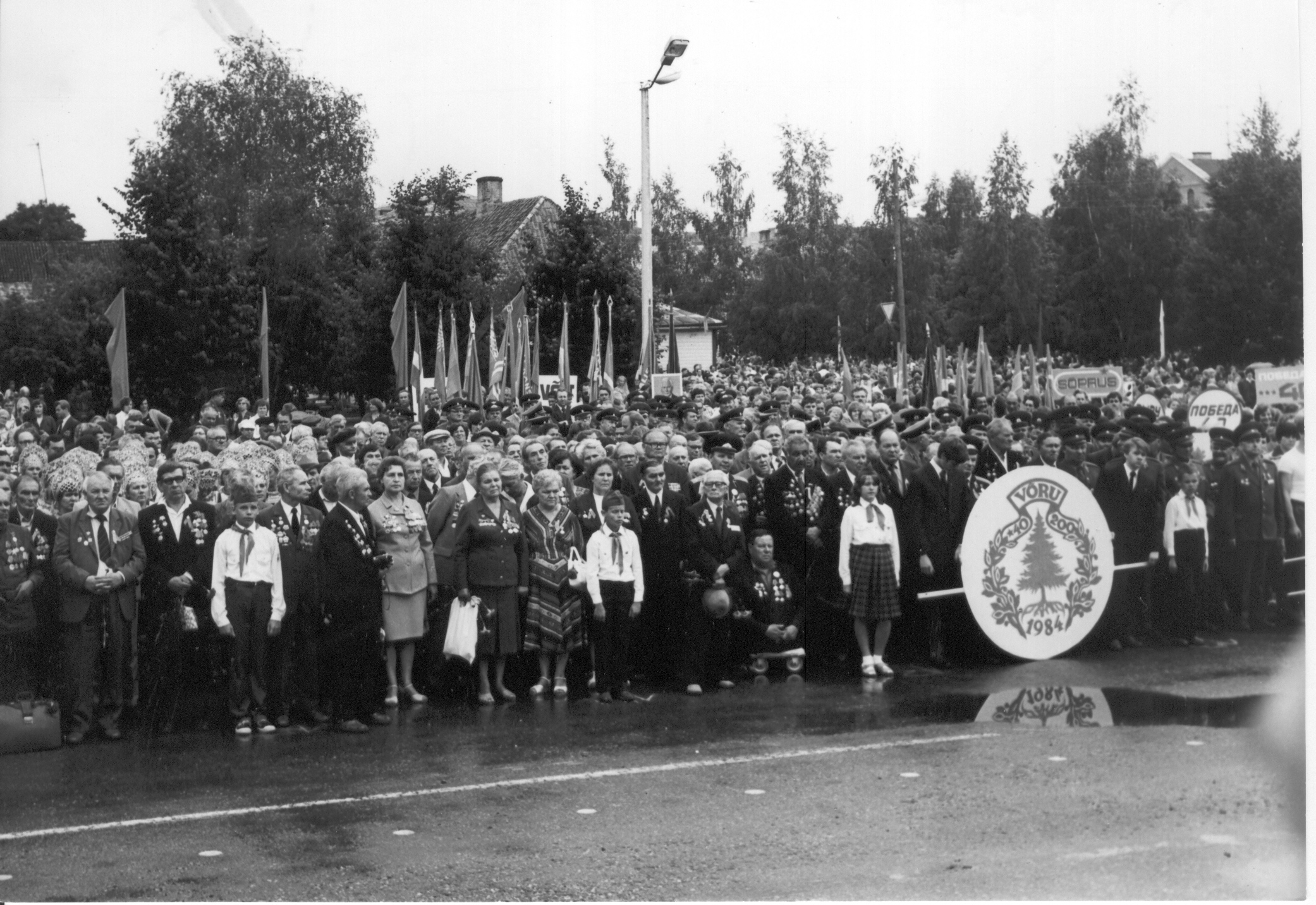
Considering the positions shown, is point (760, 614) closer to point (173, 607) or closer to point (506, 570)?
point (506, 570)

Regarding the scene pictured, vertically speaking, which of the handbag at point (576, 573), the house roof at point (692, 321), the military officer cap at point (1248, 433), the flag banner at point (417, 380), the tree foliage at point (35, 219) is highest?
the house roof at point (692, 321)

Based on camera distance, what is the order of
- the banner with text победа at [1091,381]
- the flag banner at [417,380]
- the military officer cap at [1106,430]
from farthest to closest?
the flag banner at [417,380] < the banner with text победа at [1091,381] < the military officer cap at [1106,430]

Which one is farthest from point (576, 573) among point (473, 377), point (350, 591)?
point (473, 377)

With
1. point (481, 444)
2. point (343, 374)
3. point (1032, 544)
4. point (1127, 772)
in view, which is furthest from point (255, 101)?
point (1127, 772)

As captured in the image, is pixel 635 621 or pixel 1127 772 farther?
pixel 635 621

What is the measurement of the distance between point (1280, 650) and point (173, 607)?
6602 mm

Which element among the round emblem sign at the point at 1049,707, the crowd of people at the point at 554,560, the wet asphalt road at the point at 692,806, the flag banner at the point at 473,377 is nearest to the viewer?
the wet asphalt road at the point at 692,806

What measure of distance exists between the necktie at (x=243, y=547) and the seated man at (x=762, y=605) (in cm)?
300

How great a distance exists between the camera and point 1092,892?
579cm

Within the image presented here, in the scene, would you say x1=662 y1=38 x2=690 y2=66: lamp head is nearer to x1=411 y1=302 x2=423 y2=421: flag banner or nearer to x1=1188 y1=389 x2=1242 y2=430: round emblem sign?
x1=1188 y1=389 x2=1242 y2=430: round emblem sign

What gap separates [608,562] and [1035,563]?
2599 mm

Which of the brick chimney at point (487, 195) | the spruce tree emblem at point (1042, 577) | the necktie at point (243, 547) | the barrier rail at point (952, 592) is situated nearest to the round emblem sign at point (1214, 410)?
the barrier rail at point (952, 592)

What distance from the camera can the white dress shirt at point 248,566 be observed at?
8.56 m

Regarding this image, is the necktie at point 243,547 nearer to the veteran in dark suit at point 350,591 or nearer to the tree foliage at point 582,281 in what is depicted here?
the veteran in dark suit at point 350,591
